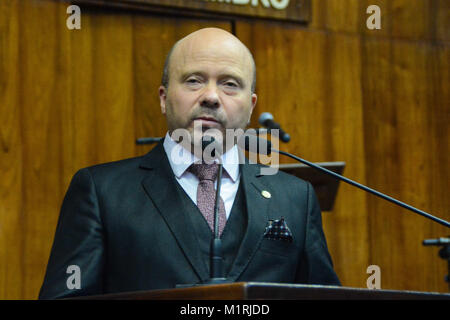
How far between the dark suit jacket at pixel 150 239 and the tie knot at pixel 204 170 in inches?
3.1

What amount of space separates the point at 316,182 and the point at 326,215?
909 millimetres

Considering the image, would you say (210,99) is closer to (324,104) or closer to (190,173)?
(190,173)

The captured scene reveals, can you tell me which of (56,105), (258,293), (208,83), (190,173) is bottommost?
(258,293)

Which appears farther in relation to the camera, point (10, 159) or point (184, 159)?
point (10, 159)

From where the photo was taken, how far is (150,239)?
7.23 feet

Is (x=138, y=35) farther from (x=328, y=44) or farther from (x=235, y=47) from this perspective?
(x=235, y=47)

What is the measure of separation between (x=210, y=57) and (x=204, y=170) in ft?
1.17

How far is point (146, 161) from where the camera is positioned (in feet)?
8.04

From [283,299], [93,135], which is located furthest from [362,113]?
[283,299]

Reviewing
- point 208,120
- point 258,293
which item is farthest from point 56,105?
point 258,293

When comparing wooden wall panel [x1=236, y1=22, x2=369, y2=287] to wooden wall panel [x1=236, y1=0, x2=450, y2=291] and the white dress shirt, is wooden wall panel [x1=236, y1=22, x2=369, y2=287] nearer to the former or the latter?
wooden wall panel [x1=236, y1=0, x2=450, y2=291]

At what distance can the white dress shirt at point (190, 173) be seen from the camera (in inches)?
94.0

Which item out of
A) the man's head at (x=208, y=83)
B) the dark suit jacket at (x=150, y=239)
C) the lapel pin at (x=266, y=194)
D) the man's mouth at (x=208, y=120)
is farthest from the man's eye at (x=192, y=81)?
the lapel pin at (x=266, y=194)

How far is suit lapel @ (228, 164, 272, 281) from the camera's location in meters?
2.21
